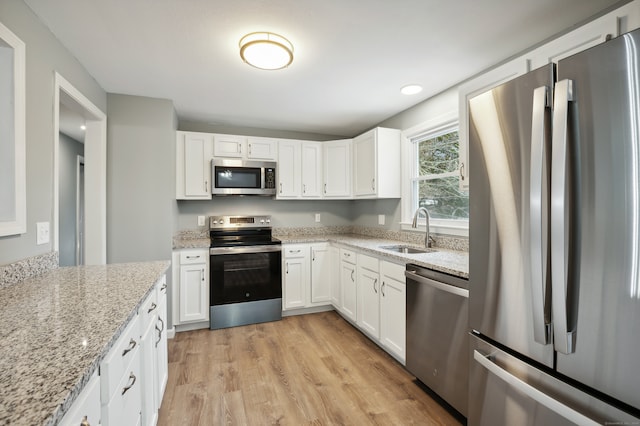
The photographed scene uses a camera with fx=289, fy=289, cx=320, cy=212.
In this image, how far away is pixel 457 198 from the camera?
2582 millimetres

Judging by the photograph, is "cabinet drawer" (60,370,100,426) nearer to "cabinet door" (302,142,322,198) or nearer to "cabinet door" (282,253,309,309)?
"cabinet door" (282,253,309,309)

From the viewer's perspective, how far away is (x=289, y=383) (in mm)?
2107

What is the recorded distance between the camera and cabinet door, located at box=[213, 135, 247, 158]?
11.2 ft

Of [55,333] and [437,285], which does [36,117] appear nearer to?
[55,333]

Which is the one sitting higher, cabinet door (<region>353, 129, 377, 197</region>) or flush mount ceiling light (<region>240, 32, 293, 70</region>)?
flush mount ceiling light (<region>240, 32, 293, 70</region>)

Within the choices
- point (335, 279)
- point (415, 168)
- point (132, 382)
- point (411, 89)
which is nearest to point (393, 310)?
point (335, 279)

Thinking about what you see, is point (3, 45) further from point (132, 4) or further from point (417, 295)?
point (417, 295)

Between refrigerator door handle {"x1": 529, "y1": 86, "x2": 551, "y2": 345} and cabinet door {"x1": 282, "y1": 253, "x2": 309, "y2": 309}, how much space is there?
2.59m

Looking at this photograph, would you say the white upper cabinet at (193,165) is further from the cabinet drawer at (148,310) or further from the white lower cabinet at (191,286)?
the cabinet drawer at (148,310)

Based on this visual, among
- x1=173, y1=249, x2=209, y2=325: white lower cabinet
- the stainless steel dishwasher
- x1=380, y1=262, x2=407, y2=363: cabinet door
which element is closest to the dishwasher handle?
the stainless steel dishwasher

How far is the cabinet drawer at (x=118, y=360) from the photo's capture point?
0.85 meters

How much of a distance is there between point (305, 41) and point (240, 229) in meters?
2.44

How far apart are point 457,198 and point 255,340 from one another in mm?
2312

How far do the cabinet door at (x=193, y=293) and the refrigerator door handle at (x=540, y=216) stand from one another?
284 cm
